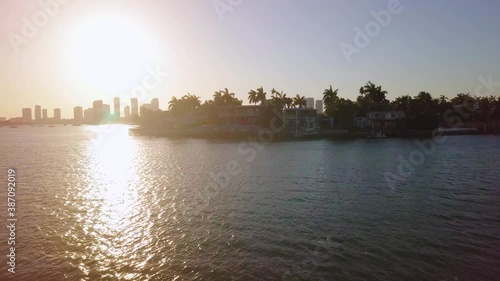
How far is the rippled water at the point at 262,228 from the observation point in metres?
16.7

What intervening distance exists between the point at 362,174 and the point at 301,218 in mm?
21763

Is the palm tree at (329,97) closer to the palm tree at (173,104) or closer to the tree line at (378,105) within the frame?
the tree line at (378,105)

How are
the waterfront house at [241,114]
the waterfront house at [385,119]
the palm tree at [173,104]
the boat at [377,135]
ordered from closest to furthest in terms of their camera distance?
the boat at [377,135]
the waterfront house at [241,114]
the waterfront house at [385,119]
the palm tree at [173,104]

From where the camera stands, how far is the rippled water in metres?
16.7

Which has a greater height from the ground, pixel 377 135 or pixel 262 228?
pixel 377 135

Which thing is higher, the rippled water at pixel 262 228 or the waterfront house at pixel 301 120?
Answer: the waterfront house at pixel 301 120

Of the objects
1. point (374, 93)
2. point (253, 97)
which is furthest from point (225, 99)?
point (374, 93)

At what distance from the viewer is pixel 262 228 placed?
22.5 m

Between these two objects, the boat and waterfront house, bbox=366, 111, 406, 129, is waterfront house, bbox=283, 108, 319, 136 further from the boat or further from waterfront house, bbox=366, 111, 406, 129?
waterfront house, bbox=366, 111, 406, 129

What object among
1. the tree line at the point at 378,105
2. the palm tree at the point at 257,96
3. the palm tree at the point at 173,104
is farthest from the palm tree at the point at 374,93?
the palm tree at the point at 173,104

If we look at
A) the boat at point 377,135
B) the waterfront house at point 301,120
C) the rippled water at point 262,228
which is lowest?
the rippled water at point 262,228

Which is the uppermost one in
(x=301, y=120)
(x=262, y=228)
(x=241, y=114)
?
(x=241, y=114)

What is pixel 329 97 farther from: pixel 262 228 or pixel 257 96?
pixel 262 228

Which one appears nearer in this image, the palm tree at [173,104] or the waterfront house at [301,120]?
the waterfront house at [301,120]
